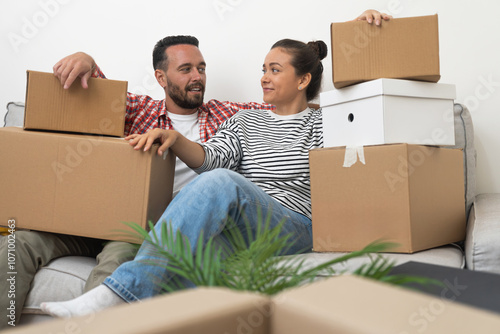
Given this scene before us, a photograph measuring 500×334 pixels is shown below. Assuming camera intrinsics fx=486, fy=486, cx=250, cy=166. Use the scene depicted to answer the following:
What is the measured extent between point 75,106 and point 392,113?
35.7 inches

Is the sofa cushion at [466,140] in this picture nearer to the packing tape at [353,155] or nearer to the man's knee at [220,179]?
the packing tape at [353,155]

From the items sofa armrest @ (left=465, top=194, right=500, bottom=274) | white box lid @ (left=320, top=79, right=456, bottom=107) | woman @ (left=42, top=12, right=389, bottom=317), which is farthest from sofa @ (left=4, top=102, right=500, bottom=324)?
white box lid @ (left=320, top=79, right=456, bottom=107)

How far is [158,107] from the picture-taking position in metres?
1.92

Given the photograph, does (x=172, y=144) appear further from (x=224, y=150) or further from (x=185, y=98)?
(x=185, y=98)

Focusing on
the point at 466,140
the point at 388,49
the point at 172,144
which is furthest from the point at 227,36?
the point at 466,140

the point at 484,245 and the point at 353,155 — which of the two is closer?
the point at 484,245

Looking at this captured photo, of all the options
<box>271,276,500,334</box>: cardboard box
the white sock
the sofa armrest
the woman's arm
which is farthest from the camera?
the woman's arm

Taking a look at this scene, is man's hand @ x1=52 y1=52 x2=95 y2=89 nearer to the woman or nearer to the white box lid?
the woman

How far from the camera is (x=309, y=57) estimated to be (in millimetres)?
1765

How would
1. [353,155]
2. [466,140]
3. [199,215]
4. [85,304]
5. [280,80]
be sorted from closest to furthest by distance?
[85,304], [199,215], [353,155], [466,140], [280,80]

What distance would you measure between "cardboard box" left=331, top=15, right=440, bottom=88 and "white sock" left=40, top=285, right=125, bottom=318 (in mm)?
820

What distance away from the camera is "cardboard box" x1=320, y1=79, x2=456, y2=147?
4.25 ft

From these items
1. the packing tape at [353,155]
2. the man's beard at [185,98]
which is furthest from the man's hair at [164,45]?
the packing tape at [353,155]

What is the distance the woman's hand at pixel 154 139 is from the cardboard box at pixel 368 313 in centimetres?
99
